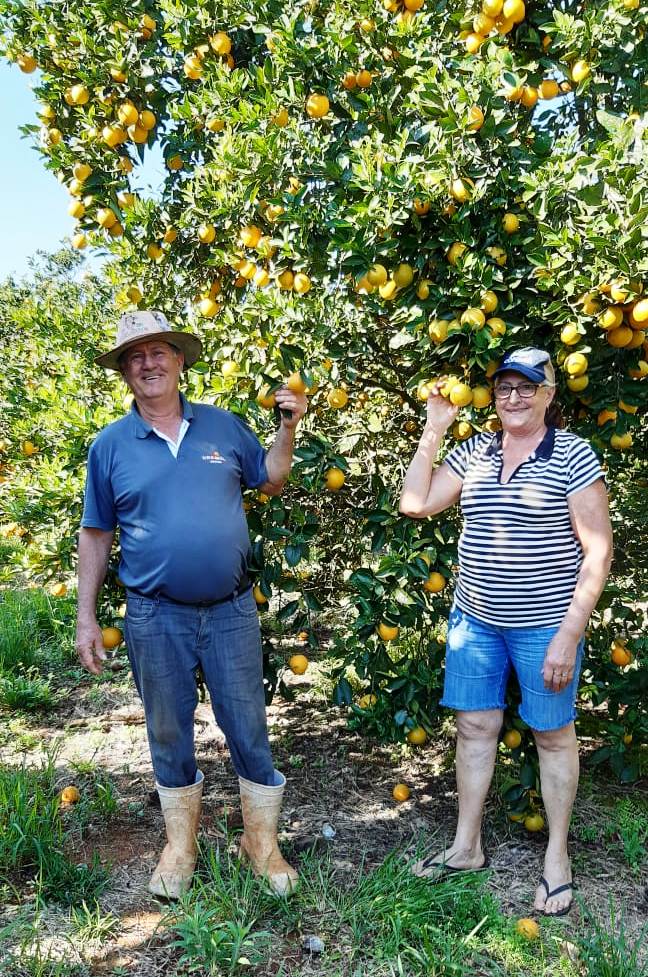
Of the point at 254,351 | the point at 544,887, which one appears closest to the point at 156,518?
the point at 254,351

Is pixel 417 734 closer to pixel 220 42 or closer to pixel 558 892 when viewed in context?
pixel 558 892

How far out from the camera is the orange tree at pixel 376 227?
7.76 ft

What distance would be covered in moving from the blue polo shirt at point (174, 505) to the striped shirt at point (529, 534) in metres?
0.78

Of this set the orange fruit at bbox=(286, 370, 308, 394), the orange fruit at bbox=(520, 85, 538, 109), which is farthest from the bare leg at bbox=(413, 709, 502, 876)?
the orange fruit at bbox=(520, 85, 538, 109)

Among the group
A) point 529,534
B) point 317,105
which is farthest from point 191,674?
point 317,105

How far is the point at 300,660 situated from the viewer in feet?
9.75

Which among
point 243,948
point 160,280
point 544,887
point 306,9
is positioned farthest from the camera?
point 160,280

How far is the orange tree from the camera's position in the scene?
237 cm

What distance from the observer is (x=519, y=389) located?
2.34 metres

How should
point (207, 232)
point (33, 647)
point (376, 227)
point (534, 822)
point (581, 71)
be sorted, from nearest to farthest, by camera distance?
1. point (376, 227)
2. point (581, 71)
3. point (534, 822)
4. point (207, 232)
5. point (33, 647)

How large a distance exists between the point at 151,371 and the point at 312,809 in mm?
1903

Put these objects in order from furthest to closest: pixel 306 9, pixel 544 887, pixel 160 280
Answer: pixel 160 280
pixel 306 9
pixel 544 887

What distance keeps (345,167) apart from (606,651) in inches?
81.8

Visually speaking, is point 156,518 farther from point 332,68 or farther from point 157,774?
point 332,68
